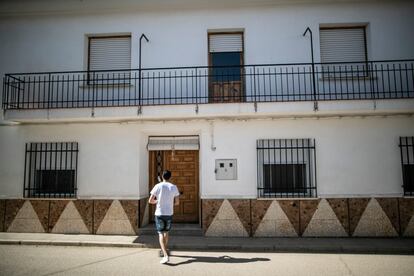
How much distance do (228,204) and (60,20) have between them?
25.3 feet

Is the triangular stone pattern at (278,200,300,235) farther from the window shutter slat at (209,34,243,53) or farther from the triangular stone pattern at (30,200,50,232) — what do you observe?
the triangular stone pattern at (30,200,50,232)

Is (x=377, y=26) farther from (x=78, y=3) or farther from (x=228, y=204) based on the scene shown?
(x=78, y=3)

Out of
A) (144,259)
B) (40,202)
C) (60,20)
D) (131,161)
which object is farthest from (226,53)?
(40,202)

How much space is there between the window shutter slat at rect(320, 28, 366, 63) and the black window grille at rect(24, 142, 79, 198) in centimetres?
790

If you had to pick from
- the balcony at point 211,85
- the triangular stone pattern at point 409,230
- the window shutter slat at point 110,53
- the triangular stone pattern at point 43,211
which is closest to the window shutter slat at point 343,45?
the balcony at point 211,85

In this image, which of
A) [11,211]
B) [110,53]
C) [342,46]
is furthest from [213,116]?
[11,211]

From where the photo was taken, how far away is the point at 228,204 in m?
7.94

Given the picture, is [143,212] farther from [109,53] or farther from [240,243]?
[109,53]

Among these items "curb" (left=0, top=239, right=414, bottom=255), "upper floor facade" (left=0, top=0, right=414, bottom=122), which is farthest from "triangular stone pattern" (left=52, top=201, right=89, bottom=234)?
"upper floor facade" (left=0, top=0, right=414, bottom=122)

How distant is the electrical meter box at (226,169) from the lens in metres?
8.02

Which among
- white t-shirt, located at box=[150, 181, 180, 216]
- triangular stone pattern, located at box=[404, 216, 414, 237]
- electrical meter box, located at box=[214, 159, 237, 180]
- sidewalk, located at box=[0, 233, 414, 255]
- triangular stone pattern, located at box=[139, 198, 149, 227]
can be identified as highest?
electrical meter box, located at box=[214, 159, 237, 180]

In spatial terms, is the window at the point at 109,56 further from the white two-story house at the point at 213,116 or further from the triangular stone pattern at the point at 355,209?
the triangular stone pattern at the point at 355,209

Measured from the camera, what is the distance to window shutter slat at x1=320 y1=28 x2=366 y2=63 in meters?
8.89

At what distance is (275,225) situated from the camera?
780cm
